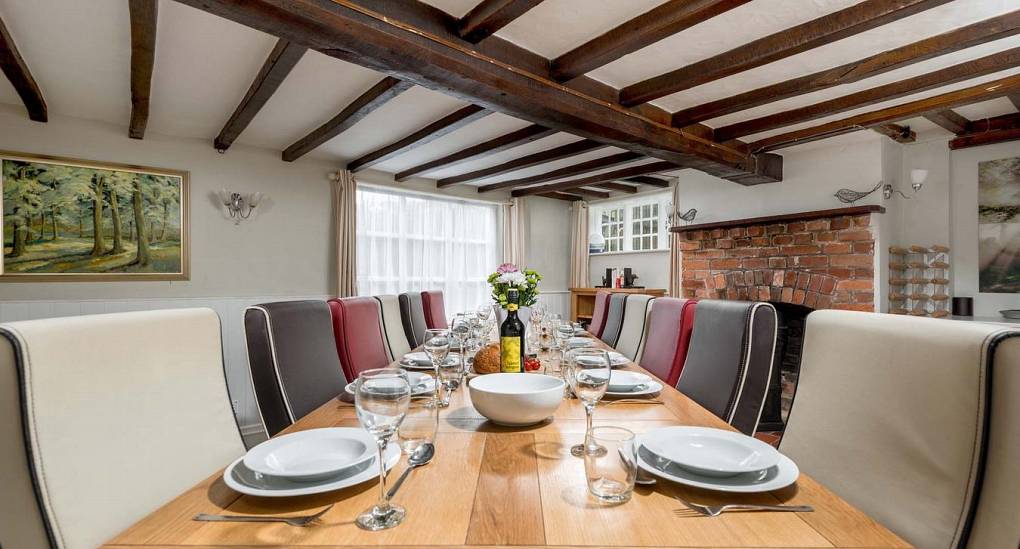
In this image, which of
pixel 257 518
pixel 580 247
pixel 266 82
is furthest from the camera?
pixel 580 247

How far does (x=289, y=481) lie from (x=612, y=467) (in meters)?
0.49

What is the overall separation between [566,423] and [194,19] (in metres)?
2.41

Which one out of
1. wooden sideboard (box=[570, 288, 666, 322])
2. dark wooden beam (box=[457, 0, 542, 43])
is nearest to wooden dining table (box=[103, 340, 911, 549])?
dark wooden beam (box=[457, 0, 542, 43])

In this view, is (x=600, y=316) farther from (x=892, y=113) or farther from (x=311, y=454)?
(x=311, y=454)

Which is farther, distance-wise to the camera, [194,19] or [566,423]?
[194,19]

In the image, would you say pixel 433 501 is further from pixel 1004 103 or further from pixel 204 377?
pixel 1004 103

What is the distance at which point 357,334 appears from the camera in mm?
2096

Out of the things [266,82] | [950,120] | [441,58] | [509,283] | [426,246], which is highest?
[950,120]

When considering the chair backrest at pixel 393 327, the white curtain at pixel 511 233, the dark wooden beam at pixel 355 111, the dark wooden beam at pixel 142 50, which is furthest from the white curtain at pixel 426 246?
the chair backrest at pixel 393 327

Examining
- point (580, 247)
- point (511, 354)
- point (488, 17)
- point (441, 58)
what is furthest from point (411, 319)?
point (580, 247)

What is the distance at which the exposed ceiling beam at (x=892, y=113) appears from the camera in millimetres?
2783

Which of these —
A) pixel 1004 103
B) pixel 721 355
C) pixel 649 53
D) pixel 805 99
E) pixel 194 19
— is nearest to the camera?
pixel 721 355

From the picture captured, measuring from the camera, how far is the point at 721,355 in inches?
63.1

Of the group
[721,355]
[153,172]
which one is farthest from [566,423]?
[153,172]
